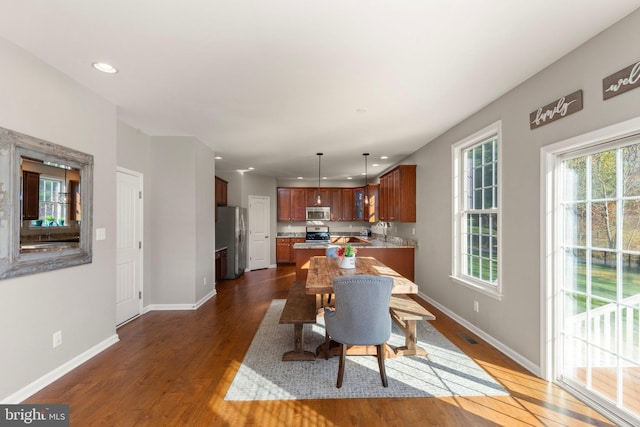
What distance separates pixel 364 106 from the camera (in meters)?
3.23

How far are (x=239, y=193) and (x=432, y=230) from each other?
4774mm

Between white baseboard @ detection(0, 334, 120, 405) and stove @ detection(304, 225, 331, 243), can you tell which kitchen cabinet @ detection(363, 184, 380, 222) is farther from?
white baseboard @ detection(0, 334, 120, 405)

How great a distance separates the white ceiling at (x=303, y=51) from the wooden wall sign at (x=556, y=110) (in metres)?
0.33

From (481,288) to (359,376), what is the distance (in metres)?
1.77

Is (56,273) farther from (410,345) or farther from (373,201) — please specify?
(373,201)

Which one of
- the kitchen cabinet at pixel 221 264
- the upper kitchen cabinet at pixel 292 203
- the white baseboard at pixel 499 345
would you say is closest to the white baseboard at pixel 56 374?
the kitchen cabinet at pixel 221 264

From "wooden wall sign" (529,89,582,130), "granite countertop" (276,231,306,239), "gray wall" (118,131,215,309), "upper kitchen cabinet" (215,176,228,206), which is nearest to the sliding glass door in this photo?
"wooden wall sign" (529,89,582,130)

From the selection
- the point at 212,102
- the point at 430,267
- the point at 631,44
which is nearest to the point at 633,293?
the point at 631,44

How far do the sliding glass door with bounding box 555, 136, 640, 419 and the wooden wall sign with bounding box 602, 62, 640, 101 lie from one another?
12.5 inches

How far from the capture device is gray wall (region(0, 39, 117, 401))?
2.14 m

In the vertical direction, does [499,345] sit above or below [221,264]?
below

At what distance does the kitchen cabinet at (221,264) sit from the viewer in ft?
20.6

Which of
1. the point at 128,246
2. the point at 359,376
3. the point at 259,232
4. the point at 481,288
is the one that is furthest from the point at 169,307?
the point at 481,288

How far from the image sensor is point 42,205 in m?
2.40
